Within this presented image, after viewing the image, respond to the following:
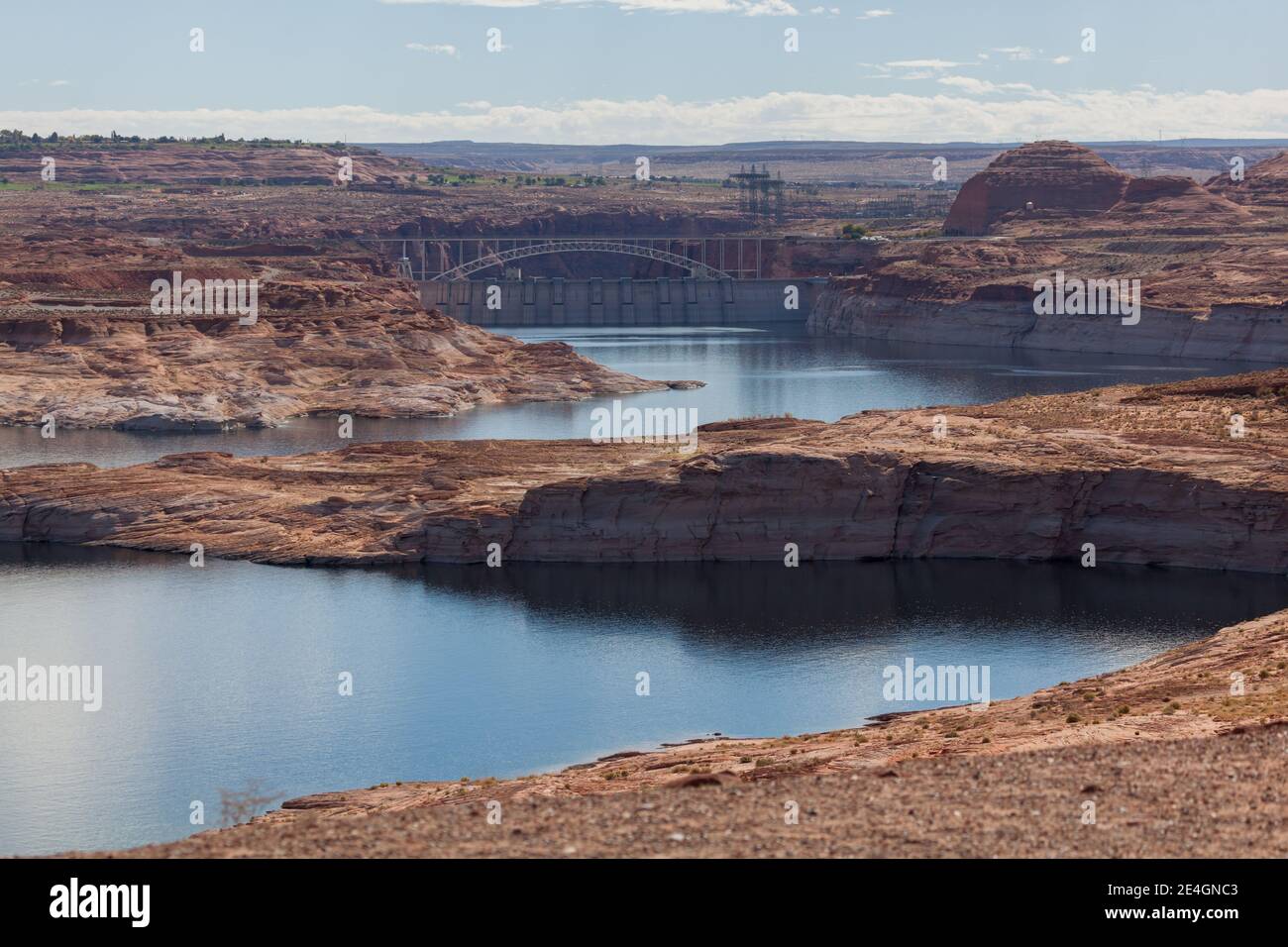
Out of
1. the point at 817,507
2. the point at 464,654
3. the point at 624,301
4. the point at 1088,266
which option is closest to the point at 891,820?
the point at 464,654

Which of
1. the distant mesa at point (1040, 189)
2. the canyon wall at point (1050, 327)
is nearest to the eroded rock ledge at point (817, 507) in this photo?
the canyon wall at point (1050, 327)

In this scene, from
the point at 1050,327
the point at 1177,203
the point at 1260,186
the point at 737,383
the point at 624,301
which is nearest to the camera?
the point at 737,383

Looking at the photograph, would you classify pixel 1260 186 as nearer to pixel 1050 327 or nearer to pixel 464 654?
pixel 1050 327

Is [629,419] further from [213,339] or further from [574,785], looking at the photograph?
[574,785]

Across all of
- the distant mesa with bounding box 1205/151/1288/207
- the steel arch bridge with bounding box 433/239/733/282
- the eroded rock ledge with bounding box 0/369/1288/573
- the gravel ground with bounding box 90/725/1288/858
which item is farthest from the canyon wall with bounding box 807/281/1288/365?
the gravel ground with bounding box 90/725/1288/858

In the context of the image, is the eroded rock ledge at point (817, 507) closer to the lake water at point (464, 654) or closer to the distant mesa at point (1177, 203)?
the lake water at point (464, 654)
